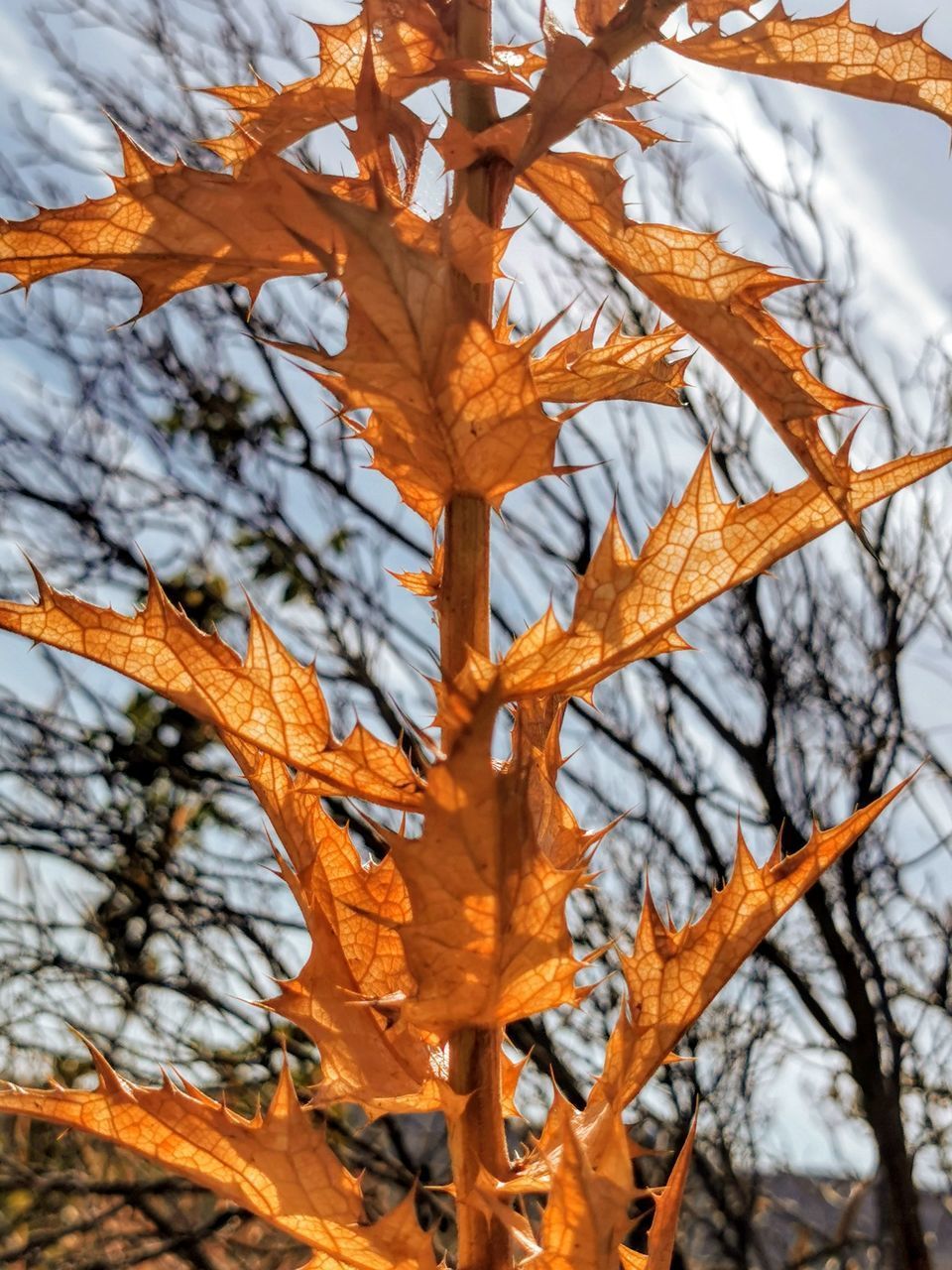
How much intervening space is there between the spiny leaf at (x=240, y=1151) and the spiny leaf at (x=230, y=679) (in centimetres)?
13

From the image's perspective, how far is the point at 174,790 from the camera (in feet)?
10.6

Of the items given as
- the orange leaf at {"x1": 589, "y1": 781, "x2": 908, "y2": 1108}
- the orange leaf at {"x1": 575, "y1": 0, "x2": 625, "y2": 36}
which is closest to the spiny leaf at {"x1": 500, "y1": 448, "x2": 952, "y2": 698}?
the orange leaf at {"x1": 589, "y1": 781, "x2": 908, "y2": 1108}

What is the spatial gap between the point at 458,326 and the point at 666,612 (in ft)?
0.46

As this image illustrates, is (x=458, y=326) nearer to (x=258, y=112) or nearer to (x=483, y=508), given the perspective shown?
(x=483, y=508)

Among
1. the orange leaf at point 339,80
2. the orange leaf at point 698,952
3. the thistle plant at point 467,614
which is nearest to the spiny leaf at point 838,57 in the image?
the thistle plant at point 467,614

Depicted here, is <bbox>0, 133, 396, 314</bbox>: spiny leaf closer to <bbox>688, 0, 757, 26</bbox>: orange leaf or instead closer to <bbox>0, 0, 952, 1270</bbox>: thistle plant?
<bbox>0, 0, 952, 1270</bbox>: thistle plant

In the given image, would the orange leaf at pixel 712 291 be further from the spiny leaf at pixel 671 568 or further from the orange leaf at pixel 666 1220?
the orange leaf at pixel 666 1220

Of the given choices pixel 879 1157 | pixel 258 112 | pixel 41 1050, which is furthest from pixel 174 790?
pixel 258 112

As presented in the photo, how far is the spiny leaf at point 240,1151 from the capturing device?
49cm

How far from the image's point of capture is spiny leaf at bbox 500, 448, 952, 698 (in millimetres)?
458

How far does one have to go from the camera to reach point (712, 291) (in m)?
0.51

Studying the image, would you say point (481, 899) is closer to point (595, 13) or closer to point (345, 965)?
point (345, 965)

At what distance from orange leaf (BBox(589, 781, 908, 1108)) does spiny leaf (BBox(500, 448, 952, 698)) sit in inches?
4.9

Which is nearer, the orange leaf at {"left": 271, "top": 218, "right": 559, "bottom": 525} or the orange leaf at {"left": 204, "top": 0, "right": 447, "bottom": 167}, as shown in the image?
the orange leaf at {"left": 271, "top": 218, "right": 559, "bottom": 525}
